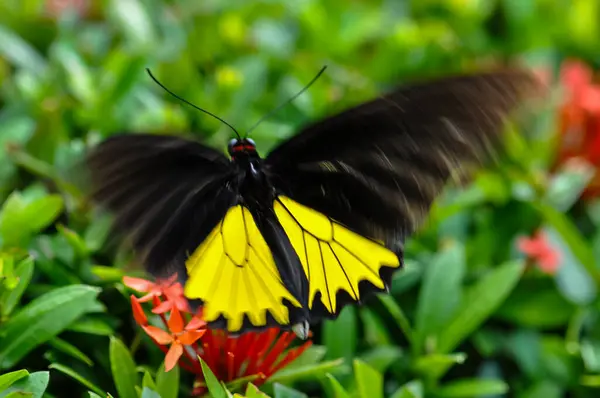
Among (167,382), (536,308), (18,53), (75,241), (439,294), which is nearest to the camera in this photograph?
(167,382)

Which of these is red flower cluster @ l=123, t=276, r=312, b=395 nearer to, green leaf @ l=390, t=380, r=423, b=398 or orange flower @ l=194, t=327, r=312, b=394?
orange flower @ l=194, t=327, r=312, b=394

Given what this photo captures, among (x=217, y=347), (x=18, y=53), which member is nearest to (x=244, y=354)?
(x=217, y=347)

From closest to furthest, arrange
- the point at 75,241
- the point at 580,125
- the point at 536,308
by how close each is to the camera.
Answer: the point at 75,241, the point at 536,308, the point at 580,125

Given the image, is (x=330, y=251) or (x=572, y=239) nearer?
(x=330, y=251)

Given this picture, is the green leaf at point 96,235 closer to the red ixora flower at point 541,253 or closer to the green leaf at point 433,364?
the green leaf at point 433,364

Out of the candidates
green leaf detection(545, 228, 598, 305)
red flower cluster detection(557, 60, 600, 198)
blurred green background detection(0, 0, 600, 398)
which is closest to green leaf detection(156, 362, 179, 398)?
blurred green background detection(0, 0, 600, 398)

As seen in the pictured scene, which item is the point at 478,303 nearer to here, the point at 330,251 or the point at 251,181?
the point at 330,251

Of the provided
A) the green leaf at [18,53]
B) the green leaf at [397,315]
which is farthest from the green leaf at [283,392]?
the green leaf at [18,53]

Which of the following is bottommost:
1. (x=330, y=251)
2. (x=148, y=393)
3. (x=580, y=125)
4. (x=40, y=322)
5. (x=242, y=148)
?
(x=148, y=393)
